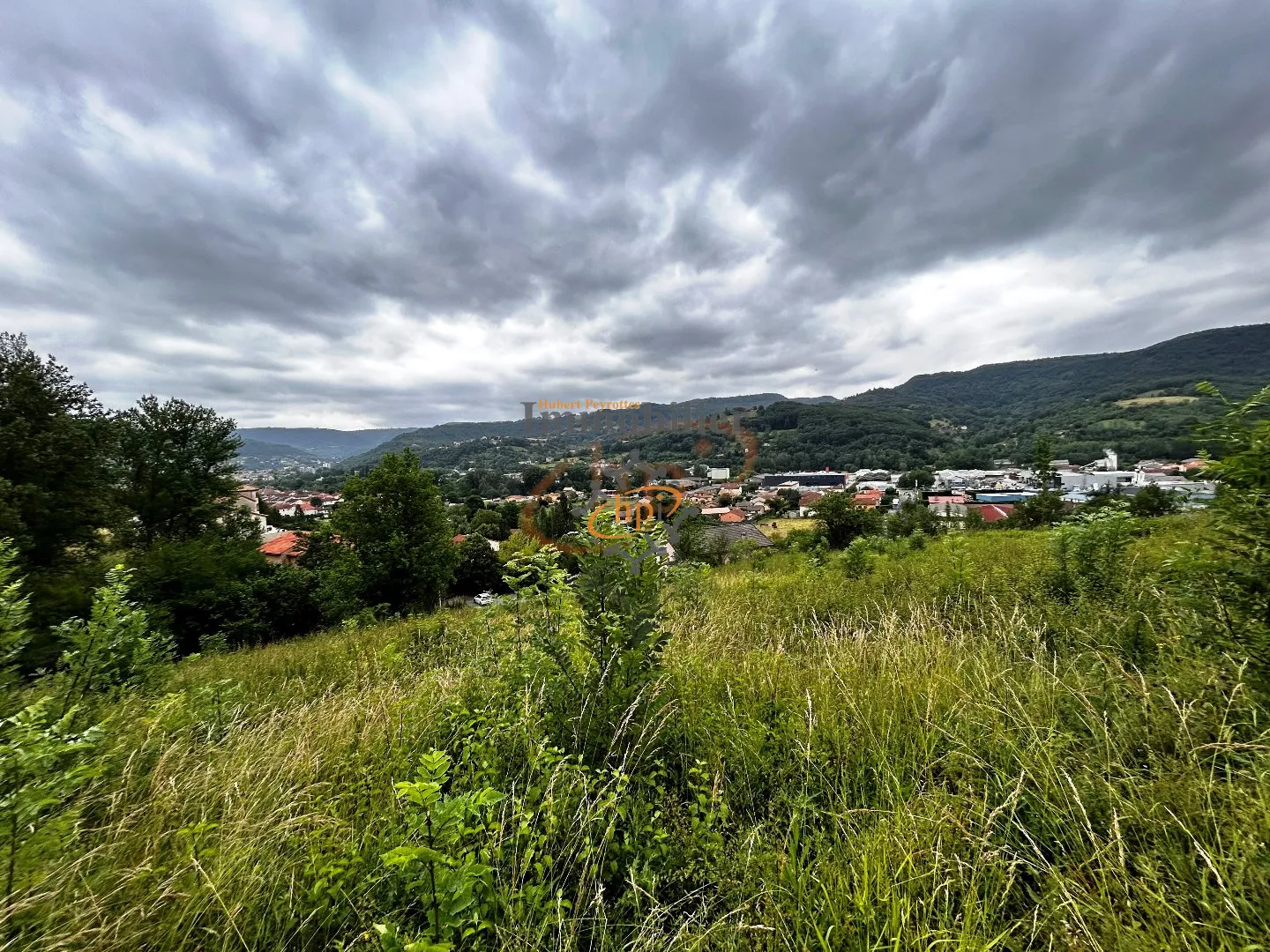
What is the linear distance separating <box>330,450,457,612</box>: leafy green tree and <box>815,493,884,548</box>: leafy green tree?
1450cm

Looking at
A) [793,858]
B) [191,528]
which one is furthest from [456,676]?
[191,528]

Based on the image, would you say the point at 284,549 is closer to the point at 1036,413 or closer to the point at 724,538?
the point at 724,538

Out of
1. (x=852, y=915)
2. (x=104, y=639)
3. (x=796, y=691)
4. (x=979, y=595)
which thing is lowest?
(x=979, y=595)

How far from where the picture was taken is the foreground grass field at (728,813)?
1.50 m

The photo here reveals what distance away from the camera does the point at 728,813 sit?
1.99m

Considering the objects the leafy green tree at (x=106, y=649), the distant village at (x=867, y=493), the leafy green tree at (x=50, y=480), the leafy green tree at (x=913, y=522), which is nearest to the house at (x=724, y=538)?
the distant village at (x=867, y=493)

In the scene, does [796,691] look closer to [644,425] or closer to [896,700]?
[896,700]

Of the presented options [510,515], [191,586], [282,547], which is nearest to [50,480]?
[191,586]

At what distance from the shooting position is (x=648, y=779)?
2.10 meters

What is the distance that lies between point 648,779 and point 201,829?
1.86 metres

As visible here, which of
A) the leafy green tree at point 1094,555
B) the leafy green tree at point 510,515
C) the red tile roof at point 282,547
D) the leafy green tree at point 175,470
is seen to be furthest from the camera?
the leafy green tree at point 510,515

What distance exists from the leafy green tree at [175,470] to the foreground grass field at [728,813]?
19.4 m

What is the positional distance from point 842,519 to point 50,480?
24.5 m

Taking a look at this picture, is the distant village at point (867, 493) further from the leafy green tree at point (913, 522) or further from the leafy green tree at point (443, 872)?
the leafy green tree at point (443, 872)
